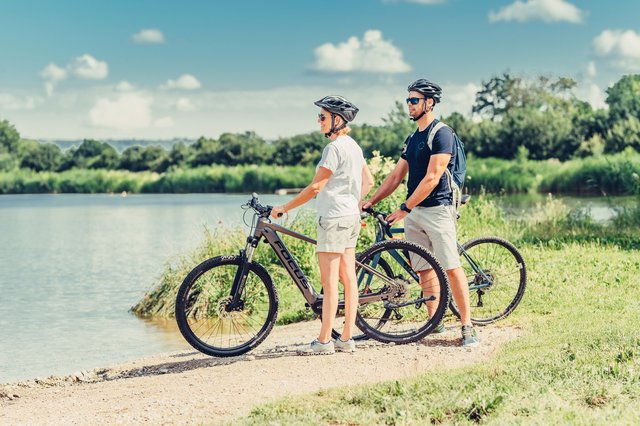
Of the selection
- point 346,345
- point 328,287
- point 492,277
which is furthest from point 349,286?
point 492,277

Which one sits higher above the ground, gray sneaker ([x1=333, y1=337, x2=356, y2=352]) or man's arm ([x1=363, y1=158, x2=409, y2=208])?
man's arm ([x1=363, y1=158, x2=409, y2=208])

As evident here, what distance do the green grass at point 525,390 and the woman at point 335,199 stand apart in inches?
49.9

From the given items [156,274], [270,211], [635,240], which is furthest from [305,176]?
[270,211]

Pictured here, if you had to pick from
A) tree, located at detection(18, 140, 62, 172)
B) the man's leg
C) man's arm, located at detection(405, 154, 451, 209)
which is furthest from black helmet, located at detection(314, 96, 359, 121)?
tree, located at detection(18, 140, 62, 172)

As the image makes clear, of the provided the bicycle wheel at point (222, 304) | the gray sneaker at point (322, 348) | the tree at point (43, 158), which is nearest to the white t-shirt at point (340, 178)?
the bicycle wheel at point (222, 304)

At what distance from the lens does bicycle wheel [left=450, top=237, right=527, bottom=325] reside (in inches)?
349

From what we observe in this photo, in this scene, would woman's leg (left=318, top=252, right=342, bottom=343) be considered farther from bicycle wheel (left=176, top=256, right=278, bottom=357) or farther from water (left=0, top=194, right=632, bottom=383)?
water (left=0, top=194, right=632, bottom=383)

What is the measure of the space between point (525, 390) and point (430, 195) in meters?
2.20

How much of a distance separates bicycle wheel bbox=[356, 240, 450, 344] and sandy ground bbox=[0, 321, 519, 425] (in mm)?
159

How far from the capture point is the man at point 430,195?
7656 mm

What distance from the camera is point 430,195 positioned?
7.91 meters

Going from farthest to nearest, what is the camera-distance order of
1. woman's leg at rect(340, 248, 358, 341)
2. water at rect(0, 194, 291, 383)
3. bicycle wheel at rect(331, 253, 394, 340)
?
water at rect(0, 194, 291, 383)
bicycle wheel at rect(331, 253, 394, 340)
woman's leg at rect(340, 248, 358, 341)

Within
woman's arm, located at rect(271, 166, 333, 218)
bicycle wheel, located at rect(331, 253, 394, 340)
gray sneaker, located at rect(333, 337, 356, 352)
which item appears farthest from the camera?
bicycle wheel, located at rect(331, 253, 394, 340)

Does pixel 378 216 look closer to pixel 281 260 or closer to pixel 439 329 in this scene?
pixel 281 260
